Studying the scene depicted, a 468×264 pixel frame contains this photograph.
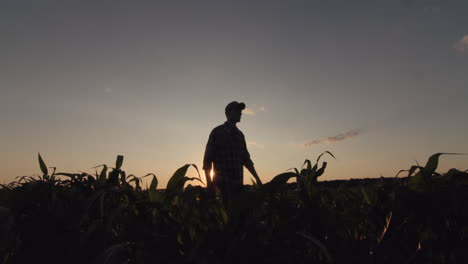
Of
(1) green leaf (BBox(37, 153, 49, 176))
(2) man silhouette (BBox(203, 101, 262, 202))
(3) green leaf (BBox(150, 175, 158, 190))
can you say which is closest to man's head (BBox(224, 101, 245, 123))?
(2) man silhouette (BBox(203, 101, 262, 202))

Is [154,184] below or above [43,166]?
below

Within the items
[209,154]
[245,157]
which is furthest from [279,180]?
[245,157]

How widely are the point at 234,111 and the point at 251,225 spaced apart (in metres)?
5.15

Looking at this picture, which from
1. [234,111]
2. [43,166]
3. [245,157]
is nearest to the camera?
[43,166]

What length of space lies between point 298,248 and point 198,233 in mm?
375

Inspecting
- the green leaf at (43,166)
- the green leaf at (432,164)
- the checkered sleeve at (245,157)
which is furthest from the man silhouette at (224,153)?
the green leaf at (432,164)

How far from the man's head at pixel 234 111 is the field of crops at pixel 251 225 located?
15.3ft

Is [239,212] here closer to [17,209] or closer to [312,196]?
[312,196]

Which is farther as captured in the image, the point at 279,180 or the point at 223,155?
the point at 223,155

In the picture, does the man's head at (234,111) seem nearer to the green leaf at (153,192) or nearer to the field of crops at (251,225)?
the field of crops at (251,225)

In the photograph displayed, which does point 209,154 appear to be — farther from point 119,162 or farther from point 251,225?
point 251,225

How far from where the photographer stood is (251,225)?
111cm

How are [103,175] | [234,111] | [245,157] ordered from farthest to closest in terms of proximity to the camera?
[245,157] < [234,111] < [103,175]

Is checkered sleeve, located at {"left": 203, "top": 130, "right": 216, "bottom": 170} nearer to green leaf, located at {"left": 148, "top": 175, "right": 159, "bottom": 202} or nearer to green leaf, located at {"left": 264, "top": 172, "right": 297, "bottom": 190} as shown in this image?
green leaf, located at {"left": 148, "top": 175, "right": 159, "bottom": 202}
